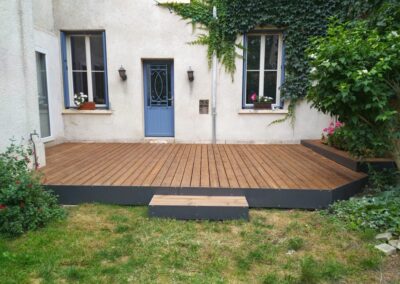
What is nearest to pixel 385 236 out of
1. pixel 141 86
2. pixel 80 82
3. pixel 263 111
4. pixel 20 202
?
pixel 20 202

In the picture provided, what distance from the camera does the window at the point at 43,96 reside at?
545 cm

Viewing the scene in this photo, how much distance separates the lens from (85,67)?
6.37 meters

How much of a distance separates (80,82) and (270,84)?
445 cm

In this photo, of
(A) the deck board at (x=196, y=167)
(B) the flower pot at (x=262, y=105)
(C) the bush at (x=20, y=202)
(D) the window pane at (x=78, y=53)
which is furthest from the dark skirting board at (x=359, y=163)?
(D) the window pane at (x=78, y=53)

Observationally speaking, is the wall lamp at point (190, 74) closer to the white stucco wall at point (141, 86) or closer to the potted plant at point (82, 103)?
the white stucco wall at point (141, 86)

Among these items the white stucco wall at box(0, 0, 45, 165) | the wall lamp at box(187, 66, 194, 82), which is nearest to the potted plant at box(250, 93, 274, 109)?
the wall lamp at box(187, 66, 194, 82)

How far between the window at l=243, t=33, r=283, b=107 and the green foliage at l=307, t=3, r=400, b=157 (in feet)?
9.87

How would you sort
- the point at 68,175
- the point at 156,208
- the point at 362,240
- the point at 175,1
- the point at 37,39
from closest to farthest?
the point at 362,240
the point at 156,208
the point at 68,175
the point at 37,39
the point at 175,1

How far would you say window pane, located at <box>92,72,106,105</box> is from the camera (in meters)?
6.38

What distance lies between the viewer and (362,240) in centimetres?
248

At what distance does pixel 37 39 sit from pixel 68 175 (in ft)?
10.9

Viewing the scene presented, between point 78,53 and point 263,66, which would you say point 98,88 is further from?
point 263,66

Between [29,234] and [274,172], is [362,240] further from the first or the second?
[29,234]

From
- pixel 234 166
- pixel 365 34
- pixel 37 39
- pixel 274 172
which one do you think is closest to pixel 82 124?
pixel 37 39
